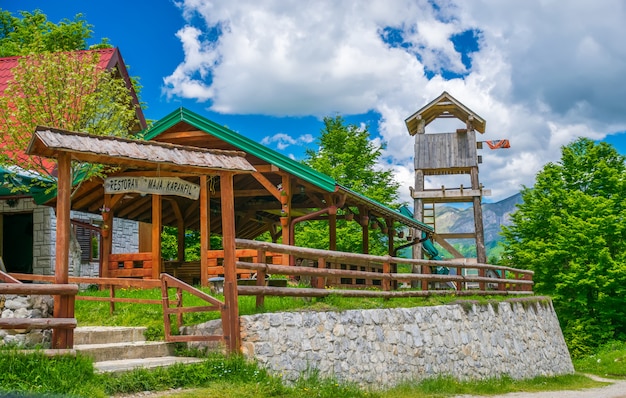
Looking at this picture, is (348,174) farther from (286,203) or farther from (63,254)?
(63,254)

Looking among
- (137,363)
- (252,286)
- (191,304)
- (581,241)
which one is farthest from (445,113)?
(137,363)

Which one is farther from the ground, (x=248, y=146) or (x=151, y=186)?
(x=248, y=146)

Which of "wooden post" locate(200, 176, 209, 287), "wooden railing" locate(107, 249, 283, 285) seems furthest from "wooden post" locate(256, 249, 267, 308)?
"wooden post" locate(200, 176, 209, 287)

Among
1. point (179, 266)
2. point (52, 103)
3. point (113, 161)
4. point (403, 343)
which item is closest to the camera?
point (113, 161)

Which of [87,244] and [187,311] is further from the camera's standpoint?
[87,244]

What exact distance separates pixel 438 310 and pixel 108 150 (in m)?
8.39

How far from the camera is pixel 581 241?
101ft

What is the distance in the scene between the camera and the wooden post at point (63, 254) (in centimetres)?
834

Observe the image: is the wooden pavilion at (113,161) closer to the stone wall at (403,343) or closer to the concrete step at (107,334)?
the stone wall at (403,343)

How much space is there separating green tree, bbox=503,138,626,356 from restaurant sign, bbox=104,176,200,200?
2001 cm

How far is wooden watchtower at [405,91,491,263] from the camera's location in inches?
1180

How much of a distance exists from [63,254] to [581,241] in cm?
2634

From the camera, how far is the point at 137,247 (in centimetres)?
2538

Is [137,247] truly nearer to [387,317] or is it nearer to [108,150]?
[387,317]
